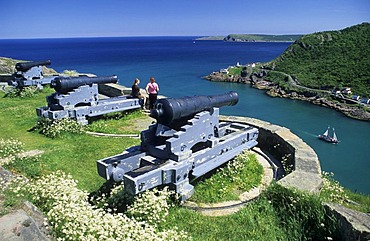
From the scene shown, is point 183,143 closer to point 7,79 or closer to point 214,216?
point 214,216

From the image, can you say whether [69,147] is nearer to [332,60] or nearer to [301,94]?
[301,94]

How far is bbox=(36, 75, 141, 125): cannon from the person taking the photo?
26.8 ft

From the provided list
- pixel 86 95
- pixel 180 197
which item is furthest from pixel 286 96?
pixel 180 197

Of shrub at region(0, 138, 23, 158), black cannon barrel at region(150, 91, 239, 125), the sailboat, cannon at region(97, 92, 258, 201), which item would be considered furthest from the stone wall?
the sailboat

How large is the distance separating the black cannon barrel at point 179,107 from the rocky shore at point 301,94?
119ft

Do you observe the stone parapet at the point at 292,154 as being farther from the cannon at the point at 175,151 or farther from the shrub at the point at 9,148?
the shrub at the point at 9,148

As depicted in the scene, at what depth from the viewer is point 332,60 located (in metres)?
62.5

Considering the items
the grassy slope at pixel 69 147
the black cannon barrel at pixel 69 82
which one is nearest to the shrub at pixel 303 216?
the grassy slope at pixel 69 147

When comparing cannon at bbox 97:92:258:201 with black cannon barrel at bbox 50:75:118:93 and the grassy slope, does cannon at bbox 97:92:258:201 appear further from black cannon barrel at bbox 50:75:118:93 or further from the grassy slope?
black cannon barrel at bbox 50:75:118:93

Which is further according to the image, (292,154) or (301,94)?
(301,94)

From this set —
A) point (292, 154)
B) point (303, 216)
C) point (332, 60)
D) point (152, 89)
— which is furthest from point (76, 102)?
point (332, 60)

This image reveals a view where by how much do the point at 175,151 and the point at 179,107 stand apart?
0.66 meters

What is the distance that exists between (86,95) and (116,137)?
1.85 m

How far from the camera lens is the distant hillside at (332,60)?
2018 inches
